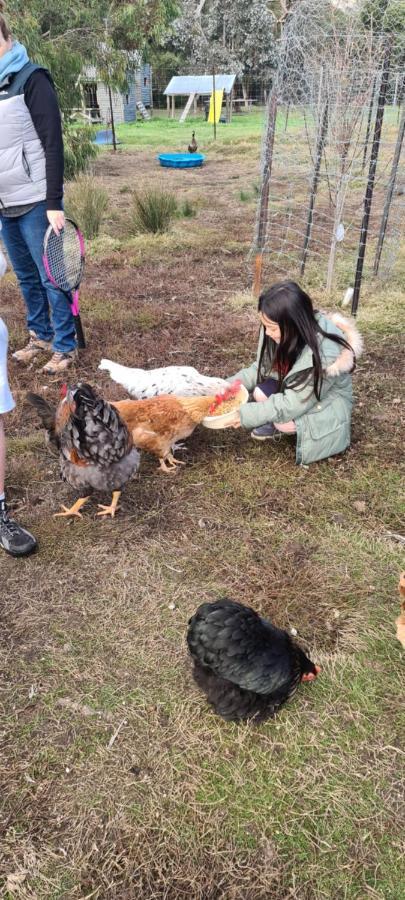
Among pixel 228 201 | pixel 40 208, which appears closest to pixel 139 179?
pixel 228 201

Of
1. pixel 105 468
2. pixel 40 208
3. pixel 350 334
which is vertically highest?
pixel 40 208

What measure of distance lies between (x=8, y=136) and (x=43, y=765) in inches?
148

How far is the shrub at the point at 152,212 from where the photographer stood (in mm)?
8211

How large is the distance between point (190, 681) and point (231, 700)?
0.27m

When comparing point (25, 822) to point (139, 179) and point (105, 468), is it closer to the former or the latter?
point (105, 468)

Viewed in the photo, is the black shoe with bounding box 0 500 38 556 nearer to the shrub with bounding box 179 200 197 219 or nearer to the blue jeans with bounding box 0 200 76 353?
the blue jeans with bounding box 0 200 76 353

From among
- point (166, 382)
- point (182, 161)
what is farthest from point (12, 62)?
point (182, 161)

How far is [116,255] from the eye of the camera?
754 centimetres

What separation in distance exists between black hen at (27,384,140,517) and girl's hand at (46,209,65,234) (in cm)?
156

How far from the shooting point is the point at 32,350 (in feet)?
16.1

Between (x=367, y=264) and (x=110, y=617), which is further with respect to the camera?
(x=367, y=264)

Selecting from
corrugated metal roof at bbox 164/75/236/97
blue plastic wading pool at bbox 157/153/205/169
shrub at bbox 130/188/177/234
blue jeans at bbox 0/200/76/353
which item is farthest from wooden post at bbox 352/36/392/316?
corrugated metal roof at bbox 164/75/236/97

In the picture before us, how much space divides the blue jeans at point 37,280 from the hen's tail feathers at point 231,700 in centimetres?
322

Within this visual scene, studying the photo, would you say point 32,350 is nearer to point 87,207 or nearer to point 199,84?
point 87,207
